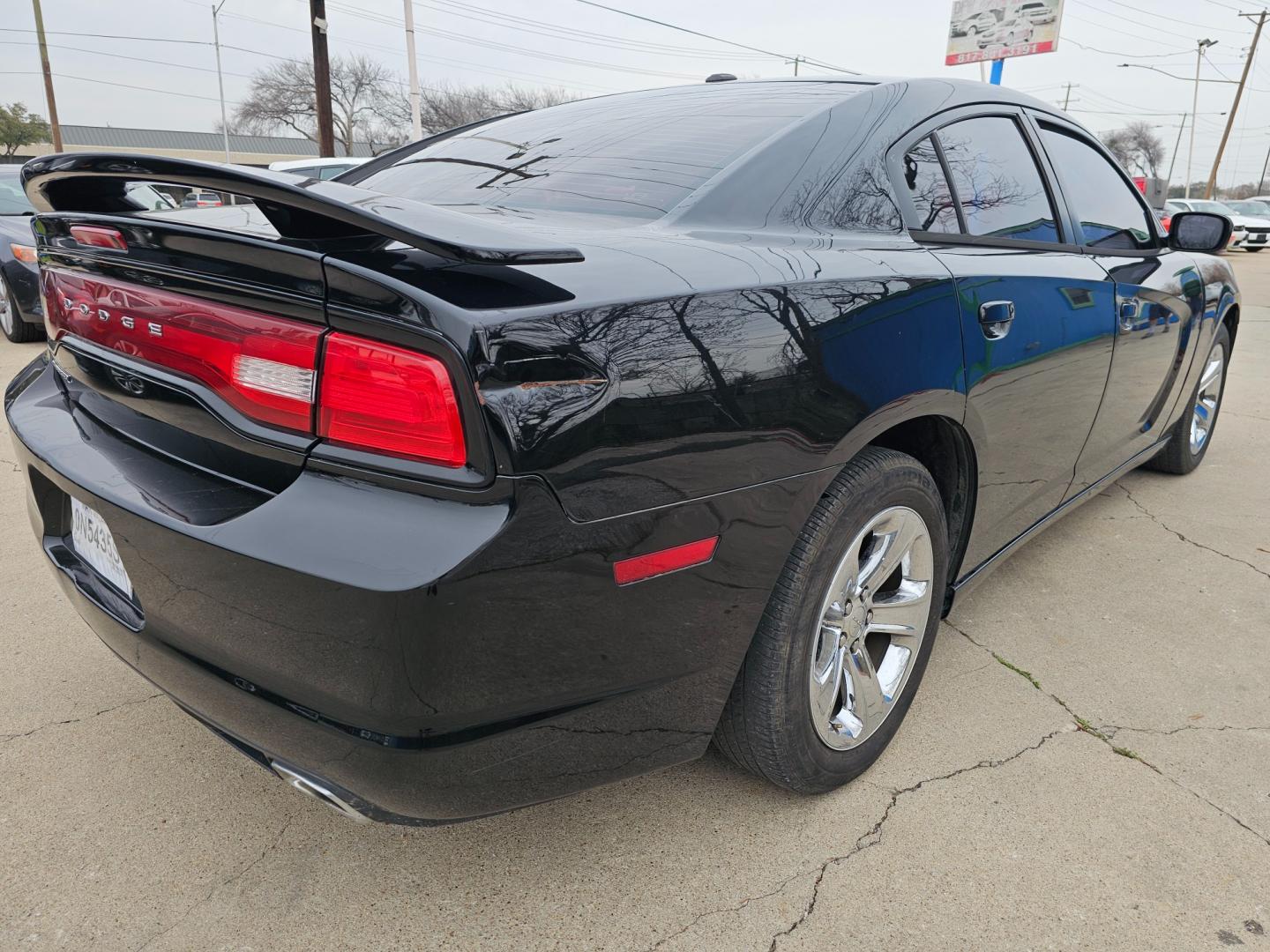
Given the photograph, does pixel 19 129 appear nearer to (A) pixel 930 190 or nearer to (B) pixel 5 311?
(B) pixel 5 311

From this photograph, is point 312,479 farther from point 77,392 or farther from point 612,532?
point 77,392

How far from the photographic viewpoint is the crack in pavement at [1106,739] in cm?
185

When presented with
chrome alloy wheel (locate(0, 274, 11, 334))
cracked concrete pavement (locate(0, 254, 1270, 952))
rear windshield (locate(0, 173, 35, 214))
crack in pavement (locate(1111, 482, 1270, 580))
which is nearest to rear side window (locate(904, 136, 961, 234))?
cracked concrete pavement (locate(0, 254, 1270, 952))

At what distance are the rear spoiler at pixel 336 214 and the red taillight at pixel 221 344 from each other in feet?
0.50

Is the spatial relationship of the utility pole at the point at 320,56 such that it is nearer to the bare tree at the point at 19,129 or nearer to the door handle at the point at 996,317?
the door handle at the point at 996,317

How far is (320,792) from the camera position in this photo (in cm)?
134

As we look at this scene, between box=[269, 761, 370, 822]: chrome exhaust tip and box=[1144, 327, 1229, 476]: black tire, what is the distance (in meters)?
3.71

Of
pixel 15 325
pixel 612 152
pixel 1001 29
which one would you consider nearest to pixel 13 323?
pixel 15 325

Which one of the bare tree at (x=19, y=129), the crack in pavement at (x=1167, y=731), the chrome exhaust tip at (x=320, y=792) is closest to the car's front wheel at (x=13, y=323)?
the chrome exhaust tip at (x=320, y=792)

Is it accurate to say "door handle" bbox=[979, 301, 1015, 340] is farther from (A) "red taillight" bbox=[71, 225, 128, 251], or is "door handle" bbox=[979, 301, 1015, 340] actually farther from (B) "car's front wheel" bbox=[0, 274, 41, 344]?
(B) "car's front wheel" bbox=[0, 274, 41, 344]

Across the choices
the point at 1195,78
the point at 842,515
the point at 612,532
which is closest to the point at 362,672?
the point at 612,532

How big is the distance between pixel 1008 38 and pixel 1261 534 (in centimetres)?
1683

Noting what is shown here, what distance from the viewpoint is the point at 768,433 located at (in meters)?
1.44

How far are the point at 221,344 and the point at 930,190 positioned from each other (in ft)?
5.24
